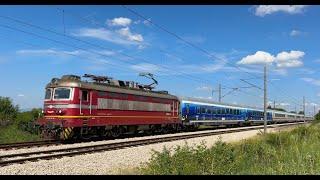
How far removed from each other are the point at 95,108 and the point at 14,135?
4.73 meters

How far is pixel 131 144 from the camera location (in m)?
25.2

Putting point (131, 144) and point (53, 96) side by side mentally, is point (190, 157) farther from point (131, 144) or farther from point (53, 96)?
point (53, 96)

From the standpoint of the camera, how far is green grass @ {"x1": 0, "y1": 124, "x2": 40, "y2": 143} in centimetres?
A: 2708

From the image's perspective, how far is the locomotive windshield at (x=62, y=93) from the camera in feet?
86.9

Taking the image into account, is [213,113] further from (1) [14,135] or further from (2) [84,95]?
(1) [14,135]

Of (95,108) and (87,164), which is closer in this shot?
(87,164)

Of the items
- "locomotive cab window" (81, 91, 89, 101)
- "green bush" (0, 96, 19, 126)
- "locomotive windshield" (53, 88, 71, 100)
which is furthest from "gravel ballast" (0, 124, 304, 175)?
"green bush" (0, 96, 19, 126)

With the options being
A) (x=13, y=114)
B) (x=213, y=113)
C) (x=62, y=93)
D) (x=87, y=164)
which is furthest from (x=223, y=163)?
(x=213, y=113)

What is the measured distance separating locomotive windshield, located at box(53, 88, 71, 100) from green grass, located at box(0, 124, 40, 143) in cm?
312

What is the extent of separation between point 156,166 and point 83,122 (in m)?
13.9

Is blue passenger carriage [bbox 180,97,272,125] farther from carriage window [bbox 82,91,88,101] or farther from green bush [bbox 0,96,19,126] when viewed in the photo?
carriage window [bbox 82,91,88,101]

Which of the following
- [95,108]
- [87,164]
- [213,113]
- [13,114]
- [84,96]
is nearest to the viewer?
[87,164]

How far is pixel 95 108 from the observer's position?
91.2 ft
